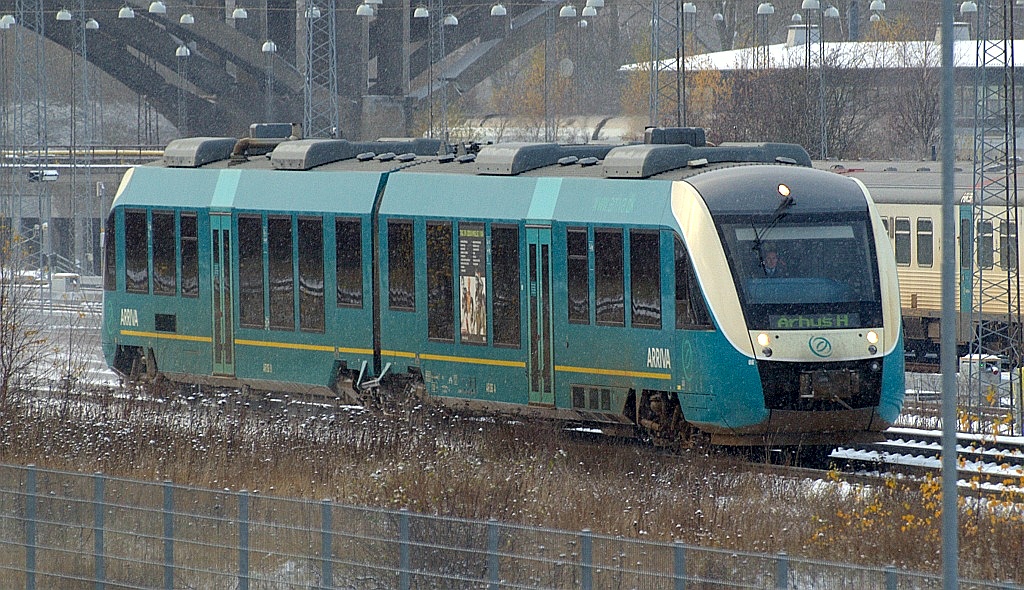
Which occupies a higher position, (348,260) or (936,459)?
(348,260)

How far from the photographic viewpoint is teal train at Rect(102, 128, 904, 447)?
1641 cm

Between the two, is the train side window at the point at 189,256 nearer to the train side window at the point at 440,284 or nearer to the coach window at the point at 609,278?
the train side window at the point at 440,284

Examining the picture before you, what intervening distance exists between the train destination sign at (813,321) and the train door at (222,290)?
292 inches

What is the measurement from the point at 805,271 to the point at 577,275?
2.30 m

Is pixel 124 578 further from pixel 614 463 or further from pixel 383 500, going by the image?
pixel 614 463

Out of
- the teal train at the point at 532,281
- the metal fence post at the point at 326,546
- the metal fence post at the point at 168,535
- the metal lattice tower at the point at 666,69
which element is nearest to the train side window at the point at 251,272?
the teal train at the point at 532,281

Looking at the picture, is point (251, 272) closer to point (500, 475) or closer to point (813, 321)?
point (500, 475)

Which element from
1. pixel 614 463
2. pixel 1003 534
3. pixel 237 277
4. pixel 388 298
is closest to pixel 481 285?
pixel 388 298

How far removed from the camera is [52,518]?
12008 millimetres

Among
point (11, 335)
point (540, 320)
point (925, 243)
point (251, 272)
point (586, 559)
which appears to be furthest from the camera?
point (925, 243)

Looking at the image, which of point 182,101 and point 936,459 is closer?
point 936,459

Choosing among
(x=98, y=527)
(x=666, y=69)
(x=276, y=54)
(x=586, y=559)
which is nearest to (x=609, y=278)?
(x=98, y=527)

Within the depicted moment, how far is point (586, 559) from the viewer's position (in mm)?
9500

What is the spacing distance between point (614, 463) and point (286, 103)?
59389mm
